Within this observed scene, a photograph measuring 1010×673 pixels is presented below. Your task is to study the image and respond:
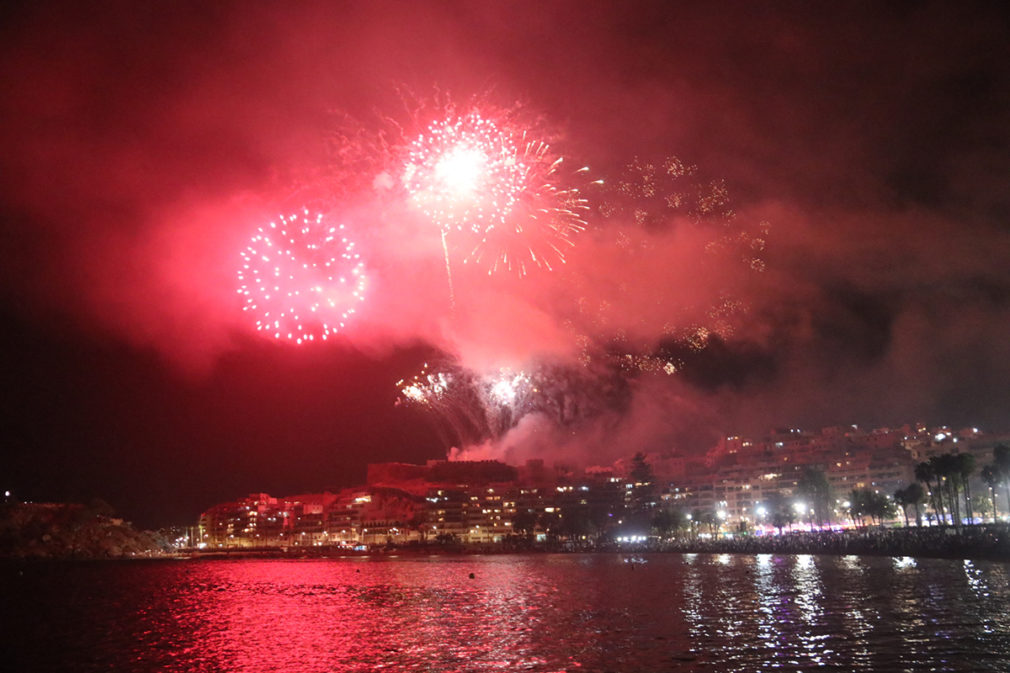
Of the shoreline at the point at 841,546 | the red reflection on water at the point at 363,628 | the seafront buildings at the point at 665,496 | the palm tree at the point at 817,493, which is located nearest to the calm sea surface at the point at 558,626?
the red reflection on water at the point at 363,628

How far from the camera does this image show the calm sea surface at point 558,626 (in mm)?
21922

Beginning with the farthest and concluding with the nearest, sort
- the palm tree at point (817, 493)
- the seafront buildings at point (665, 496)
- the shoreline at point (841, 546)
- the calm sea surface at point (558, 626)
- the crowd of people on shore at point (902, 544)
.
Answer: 1. the seafront buildings at point (665, 496)
2. the palm tree at point (817, 493)
3. the shoreline at point (841, 546)
4. the crowd of people on shore at point (902, 544)
5. the calm sea surface at point (558, 626)

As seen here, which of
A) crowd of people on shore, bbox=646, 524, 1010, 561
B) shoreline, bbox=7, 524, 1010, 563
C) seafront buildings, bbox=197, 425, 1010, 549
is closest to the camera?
crowd of people on shore, bbox=646, 524, 1010, 561

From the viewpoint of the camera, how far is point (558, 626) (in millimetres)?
29078

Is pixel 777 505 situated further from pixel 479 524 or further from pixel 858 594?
pixel 858 594

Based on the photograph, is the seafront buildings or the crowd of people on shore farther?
the seafront buildings

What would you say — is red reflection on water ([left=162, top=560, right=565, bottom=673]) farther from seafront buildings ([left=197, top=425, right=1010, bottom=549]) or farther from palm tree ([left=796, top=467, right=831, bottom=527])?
seafront buildings ([left=197, top=425, right=1010, bottom=549])

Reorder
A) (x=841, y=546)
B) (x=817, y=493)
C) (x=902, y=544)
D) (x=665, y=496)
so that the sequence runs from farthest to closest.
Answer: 1. (x=665, y=496)
2. (x=817, y=493)
3. (x=841, y=546)
4. (x=902, y=544)

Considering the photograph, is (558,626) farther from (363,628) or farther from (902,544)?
(902,544)

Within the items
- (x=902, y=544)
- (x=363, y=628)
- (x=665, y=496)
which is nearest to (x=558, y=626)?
(x=363, y=628)

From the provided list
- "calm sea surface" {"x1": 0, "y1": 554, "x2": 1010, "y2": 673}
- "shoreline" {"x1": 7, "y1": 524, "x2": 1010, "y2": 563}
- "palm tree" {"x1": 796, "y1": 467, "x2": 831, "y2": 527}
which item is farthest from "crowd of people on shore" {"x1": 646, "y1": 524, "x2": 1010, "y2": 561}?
"palm tree" {"x1": 796, "y1": 467, "x2": 831, "y2": 527}

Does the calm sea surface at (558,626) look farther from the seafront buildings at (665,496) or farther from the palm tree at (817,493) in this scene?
the seafront buildings at (665,496)

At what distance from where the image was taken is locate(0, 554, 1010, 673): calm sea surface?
21.9 m

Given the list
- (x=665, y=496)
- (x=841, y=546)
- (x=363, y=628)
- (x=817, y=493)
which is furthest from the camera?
(x=665, y=496)
